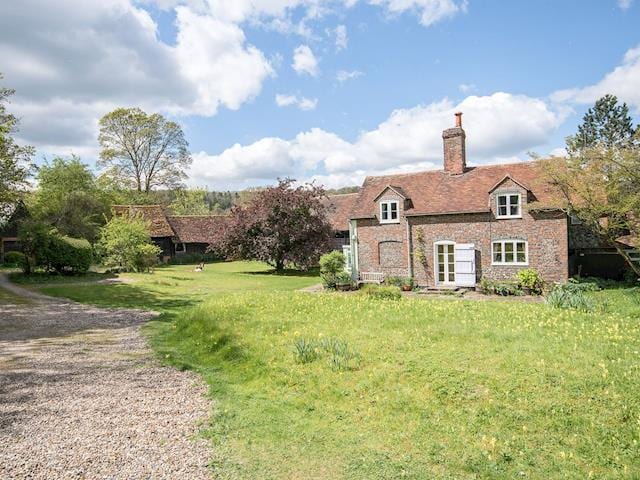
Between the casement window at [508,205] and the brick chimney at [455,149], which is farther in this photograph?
the brick chimney at [455,149]

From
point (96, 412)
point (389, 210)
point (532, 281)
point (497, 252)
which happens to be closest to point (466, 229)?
point (497, 252)

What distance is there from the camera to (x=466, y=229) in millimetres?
25328

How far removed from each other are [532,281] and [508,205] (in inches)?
168

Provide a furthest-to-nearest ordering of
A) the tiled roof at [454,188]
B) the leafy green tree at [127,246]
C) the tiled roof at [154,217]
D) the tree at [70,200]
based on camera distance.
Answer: the tiled roof at [154,217] < the tree at [70,200] < the leafy green tree at [127,246] < the tiled roof at [454,188]

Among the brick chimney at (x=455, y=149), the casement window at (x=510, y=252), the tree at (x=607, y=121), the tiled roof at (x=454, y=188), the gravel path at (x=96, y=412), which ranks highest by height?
the tree at (x=607, y=121)

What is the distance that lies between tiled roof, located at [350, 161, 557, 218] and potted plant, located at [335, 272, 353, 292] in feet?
14.1

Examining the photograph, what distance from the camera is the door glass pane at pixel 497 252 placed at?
80.7 feet

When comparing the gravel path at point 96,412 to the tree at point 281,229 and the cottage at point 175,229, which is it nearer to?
the tree at point 281,229

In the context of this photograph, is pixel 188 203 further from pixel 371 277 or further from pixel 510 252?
pixel 510 252

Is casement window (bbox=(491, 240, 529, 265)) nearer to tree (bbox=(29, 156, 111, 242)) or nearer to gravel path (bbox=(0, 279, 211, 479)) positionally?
gravel path (bbox=(0, 279, 211, 479))

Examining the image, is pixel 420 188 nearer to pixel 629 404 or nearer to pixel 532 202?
pixel 532 202

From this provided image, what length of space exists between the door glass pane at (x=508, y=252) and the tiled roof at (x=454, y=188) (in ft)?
7.33

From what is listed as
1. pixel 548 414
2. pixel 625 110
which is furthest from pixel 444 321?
pixel 625 110

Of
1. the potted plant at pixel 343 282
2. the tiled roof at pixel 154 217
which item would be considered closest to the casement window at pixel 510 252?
Result: the potted plant at pixel 343 282
